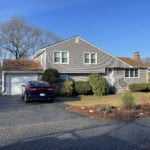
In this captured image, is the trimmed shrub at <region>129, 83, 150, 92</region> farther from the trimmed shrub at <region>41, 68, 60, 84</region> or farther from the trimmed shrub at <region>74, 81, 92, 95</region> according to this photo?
the trimmed shrub at <region>41, 68, 60, 84</region>

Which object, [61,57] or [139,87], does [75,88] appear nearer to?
[61,57]

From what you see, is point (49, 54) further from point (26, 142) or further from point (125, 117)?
point (26, 142)

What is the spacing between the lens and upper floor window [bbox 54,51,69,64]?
30.4 m

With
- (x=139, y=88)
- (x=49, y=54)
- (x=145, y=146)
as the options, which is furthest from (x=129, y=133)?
(x=139, y=88)

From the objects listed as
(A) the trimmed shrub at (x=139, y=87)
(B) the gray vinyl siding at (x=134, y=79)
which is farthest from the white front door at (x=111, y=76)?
(A) the trimmed shrub at (x=139, y=87)

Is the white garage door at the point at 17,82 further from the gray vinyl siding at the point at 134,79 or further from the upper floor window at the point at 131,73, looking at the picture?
the upper floor window at the point at 131,73

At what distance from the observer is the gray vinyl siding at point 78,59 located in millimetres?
30259

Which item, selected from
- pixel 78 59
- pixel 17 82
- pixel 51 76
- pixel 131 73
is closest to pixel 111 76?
pixel 131 73

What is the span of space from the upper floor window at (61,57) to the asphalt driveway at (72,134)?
1812 centimetres

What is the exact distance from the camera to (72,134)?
30.7 feet

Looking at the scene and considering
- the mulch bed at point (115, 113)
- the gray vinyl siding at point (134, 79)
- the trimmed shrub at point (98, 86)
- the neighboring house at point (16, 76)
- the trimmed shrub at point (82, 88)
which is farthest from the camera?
the gray vinyl siding at point (134, 79)

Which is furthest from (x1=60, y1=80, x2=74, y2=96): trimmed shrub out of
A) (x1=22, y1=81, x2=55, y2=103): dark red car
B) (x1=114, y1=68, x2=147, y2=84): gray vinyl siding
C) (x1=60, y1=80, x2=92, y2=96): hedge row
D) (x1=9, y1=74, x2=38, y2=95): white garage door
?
(x1=114, y1=68, x2=147, y2=84): gray vinyl siding

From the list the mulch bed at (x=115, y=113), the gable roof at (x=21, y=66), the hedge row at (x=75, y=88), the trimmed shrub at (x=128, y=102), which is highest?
the gable roof at (x=21, y=66)

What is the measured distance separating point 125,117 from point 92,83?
15.6 meters
